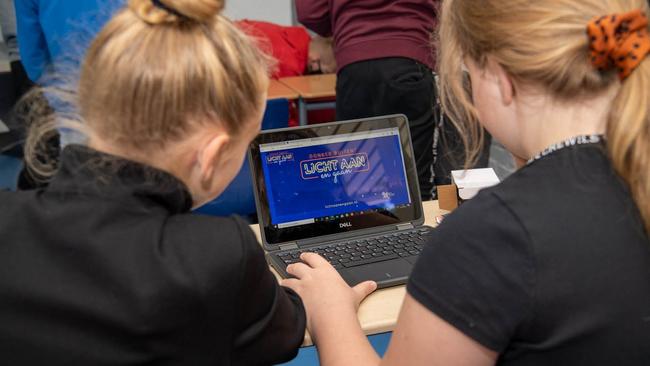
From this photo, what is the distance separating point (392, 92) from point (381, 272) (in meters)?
1.15

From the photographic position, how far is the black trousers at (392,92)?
2279 mm

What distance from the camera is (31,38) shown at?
7.29 ft

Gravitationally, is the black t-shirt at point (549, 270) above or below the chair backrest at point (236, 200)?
above

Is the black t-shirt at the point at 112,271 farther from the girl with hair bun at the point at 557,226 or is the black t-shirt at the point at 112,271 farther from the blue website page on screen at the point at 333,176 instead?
the blue website page on screen at the point at 333,176

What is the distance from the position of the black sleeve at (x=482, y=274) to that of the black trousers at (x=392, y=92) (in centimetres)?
152

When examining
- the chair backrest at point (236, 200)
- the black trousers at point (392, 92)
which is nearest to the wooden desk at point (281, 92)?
the black trousers at point (392, 92)

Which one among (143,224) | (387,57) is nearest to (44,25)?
(387,57)

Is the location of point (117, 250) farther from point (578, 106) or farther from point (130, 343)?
point (578, 106)

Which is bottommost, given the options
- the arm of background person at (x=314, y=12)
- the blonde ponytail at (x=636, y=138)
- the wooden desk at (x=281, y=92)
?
the wooden desk at (x=281, y=92)

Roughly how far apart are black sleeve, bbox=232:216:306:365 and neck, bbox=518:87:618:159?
38 cm

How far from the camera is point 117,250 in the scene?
768 millimetres

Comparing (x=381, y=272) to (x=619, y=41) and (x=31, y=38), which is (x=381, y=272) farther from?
(x=31, y=38)

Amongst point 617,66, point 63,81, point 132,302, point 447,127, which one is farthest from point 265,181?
point 447,127

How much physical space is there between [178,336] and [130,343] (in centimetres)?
5
